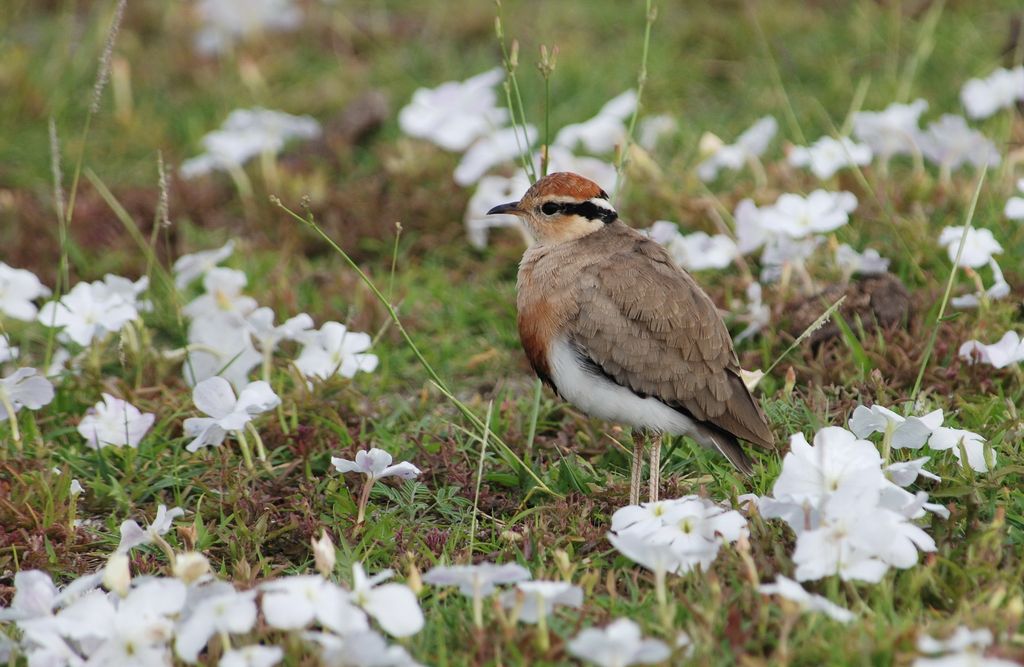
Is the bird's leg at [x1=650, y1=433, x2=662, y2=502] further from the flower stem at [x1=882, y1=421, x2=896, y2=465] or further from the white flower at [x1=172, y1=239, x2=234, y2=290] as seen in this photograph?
the white flower at [x1=172, y1=239, x2=234, y2=290]

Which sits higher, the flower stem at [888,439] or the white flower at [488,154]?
the white flower at [488,154]

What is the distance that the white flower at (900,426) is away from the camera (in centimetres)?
404

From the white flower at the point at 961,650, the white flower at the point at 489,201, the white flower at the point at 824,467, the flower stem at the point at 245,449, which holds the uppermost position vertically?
the white flower at the point at 489,201

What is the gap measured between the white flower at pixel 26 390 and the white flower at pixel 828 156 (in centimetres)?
348

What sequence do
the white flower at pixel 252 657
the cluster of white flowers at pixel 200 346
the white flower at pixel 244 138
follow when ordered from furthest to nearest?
the white flower at pixel 244 138 → the cluster of white flowers at pixel 200 346 → the white flower at pixel 252 657

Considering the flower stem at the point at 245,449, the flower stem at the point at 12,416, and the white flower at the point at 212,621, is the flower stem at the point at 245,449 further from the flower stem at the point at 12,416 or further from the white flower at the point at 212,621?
the white flower at the point at 212,621

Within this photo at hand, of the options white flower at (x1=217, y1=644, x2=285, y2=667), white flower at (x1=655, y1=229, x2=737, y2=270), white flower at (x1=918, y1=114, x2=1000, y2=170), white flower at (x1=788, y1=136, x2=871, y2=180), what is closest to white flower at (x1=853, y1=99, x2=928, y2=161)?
white flower at (x1=918, y1=114, x2=1000, y2=170)

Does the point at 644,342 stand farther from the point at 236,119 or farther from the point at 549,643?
the point at 236,119

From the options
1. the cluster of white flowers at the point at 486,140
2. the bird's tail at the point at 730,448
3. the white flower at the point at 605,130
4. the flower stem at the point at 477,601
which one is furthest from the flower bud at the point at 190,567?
the white flower at the point at 605,130

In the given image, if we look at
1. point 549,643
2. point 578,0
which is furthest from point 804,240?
point 578,0

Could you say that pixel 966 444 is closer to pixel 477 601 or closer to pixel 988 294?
pixel 988 294

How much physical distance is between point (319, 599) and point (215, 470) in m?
1.68

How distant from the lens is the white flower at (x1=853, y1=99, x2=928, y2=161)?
6504 millimetres

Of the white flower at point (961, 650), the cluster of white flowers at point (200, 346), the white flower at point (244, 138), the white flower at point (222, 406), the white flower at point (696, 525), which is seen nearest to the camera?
A: the white flower at point (961, 650)
